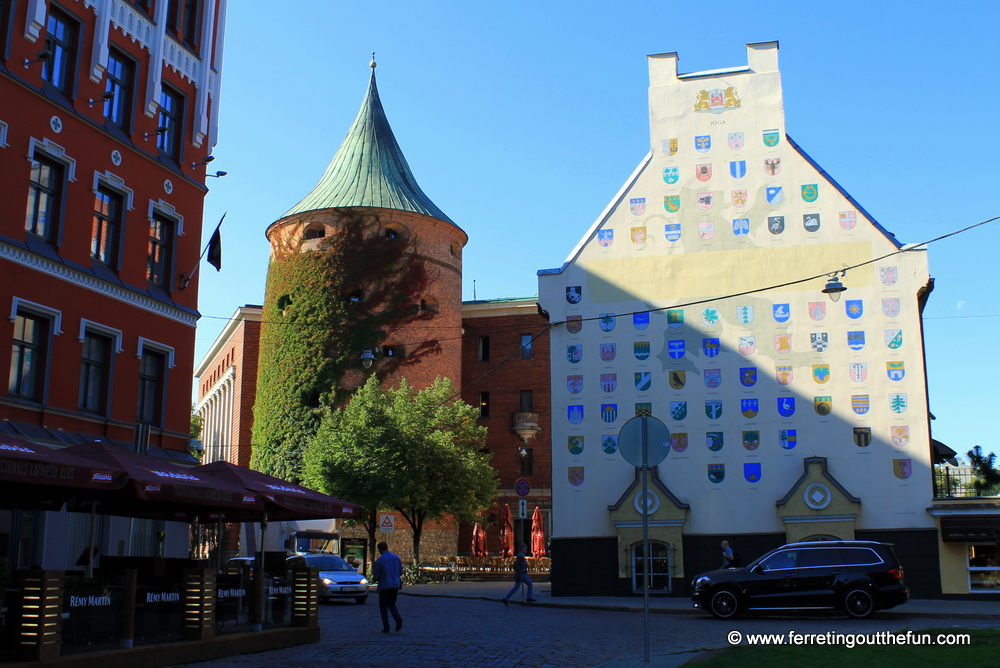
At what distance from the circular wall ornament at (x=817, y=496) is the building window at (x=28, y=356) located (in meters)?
20.1

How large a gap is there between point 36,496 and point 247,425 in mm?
43839

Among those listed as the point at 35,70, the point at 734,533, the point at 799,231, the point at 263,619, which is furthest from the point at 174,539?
the point at 799,231

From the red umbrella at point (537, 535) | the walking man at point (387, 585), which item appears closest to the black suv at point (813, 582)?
the walking man at point (387, 585)

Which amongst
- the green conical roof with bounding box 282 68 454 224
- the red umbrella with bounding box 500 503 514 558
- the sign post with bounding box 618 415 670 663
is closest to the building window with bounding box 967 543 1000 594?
the sign post with bounding box 618 415 670 663

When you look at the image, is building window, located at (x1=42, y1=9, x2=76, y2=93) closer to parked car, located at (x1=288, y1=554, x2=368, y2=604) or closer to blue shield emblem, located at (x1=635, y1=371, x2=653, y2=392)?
parked car, located at (x1=288, y1=554, x2=368, y2=604)

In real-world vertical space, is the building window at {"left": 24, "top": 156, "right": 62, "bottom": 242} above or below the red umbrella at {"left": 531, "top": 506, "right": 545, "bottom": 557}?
above

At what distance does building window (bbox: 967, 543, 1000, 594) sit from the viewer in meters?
27.0

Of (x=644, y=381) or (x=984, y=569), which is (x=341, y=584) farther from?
(x=984, y=569)

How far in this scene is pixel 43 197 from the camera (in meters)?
20.1

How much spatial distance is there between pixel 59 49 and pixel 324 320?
28.5 m

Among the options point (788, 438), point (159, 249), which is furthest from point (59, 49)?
point (788, 438)

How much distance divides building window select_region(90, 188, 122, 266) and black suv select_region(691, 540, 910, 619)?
14.5 meters

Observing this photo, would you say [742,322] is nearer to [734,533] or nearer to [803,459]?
[803,459]

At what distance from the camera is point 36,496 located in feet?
46.7
